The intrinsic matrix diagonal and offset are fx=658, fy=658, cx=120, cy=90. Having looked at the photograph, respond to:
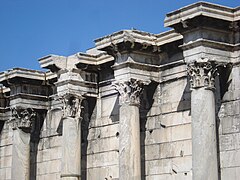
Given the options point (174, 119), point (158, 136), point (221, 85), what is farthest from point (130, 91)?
point (221, 85)

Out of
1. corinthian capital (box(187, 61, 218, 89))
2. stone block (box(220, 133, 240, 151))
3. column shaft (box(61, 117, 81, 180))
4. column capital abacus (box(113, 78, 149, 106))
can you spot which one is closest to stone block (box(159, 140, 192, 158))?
stone block (box(220, 133, 240, 151))

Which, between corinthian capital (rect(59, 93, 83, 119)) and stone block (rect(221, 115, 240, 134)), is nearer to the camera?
stone block (rect(221, 115, 240, 134))

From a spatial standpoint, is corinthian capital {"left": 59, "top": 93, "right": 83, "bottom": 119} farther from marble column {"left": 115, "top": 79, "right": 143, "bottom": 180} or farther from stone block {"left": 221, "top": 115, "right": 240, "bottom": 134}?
stone block {"left": 221, "top": 115, "right": 240, "bottom": 134}

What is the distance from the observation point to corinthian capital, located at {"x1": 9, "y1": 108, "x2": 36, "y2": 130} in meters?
23.6

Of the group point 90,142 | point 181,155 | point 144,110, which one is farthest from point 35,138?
point 181,155

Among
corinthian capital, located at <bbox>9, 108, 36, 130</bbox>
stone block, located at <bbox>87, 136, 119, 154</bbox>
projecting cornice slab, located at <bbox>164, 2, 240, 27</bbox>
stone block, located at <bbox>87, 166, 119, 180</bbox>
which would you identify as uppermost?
projecting cornice slab, located at <bbox>164, 2, 240, 27</bbox>

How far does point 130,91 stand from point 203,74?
2.98 metres

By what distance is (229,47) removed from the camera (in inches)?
684

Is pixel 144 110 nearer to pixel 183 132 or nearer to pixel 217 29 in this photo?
pixel 183 132

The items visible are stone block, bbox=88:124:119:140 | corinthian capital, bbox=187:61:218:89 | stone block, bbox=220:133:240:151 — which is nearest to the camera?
corinthian capital, bbox=187:61:218:89

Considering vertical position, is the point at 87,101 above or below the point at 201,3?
below

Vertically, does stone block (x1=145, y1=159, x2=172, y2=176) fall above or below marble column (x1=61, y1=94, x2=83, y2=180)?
below

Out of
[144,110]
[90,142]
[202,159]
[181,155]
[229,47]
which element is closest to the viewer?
[202,159]

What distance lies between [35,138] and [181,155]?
301 inches
